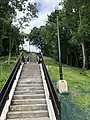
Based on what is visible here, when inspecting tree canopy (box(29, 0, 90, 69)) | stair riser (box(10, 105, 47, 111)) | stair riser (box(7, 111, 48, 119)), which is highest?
tree canopy (box(29, 0, 90, 69))

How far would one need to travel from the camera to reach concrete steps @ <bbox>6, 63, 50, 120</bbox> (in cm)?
1195

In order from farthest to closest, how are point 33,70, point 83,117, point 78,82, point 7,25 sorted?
point 7,25
point 78,82
point 33,70
point 83,117

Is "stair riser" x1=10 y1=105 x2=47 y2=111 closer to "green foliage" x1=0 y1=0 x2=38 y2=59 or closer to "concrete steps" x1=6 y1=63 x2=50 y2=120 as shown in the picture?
"concrete steps" x1=6 y1=63 x2=50 y2=120

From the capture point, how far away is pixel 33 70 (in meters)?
22.2

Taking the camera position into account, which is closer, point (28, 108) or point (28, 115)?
point (28, 115)

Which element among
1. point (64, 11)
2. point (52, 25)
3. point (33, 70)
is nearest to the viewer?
point (33, 70)

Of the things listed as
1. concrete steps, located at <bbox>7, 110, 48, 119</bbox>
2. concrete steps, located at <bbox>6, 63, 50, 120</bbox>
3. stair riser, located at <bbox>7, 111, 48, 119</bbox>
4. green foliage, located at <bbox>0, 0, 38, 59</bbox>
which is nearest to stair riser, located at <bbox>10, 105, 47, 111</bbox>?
concrete steps, located at <bbox>6, 63, 50, 120</bbox>

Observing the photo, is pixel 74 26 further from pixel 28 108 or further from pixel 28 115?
pixel 28 115

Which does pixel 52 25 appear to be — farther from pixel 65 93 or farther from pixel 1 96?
pixel 1 96

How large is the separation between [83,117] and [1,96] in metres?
3.82

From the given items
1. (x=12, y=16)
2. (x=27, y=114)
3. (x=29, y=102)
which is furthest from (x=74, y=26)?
(x=27, y=114)

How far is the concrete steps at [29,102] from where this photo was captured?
39.2ft

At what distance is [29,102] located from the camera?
44.2ft

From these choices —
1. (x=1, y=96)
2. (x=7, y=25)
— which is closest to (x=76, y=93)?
(x=1, y=96)
